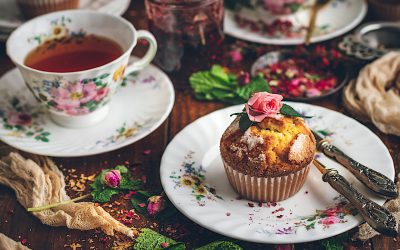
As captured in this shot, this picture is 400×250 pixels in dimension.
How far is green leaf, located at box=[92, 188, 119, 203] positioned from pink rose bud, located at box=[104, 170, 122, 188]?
0.01 metres

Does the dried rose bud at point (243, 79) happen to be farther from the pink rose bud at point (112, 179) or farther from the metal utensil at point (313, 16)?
the pink rose bud at point (112, 179)

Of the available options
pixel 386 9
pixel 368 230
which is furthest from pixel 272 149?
pixel 386 9

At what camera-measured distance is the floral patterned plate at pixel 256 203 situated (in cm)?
123

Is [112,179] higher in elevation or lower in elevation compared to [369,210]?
lower

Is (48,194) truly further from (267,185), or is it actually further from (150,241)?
(267,185)

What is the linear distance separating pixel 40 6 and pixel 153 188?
2.82ft

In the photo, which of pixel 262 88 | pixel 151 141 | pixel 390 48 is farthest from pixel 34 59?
pixel 390 48

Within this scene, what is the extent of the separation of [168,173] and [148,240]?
0.57 feet

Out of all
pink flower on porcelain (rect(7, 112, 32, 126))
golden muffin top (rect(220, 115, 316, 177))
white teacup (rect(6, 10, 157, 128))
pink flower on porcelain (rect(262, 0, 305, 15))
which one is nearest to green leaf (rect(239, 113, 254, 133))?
golden muffin top (rect(220, 115, 316, 177))

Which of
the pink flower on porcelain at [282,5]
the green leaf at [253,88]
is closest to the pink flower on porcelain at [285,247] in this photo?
the green leaf at [253,88]

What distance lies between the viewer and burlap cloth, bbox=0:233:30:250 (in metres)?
1.29

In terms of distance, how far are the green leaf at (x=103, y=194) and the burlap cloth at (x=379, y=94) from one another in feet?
2.34

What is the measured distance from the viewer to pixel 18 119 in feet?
5.51

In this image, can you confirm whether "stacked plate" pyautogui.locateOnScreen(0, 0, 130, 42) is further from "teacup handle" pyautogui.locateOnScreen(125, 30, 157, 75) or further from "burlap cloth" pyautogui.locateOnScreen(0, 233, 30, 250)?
"burlap cloth" pyautogui.locateOnScreen(0, 233, 30, 250)
